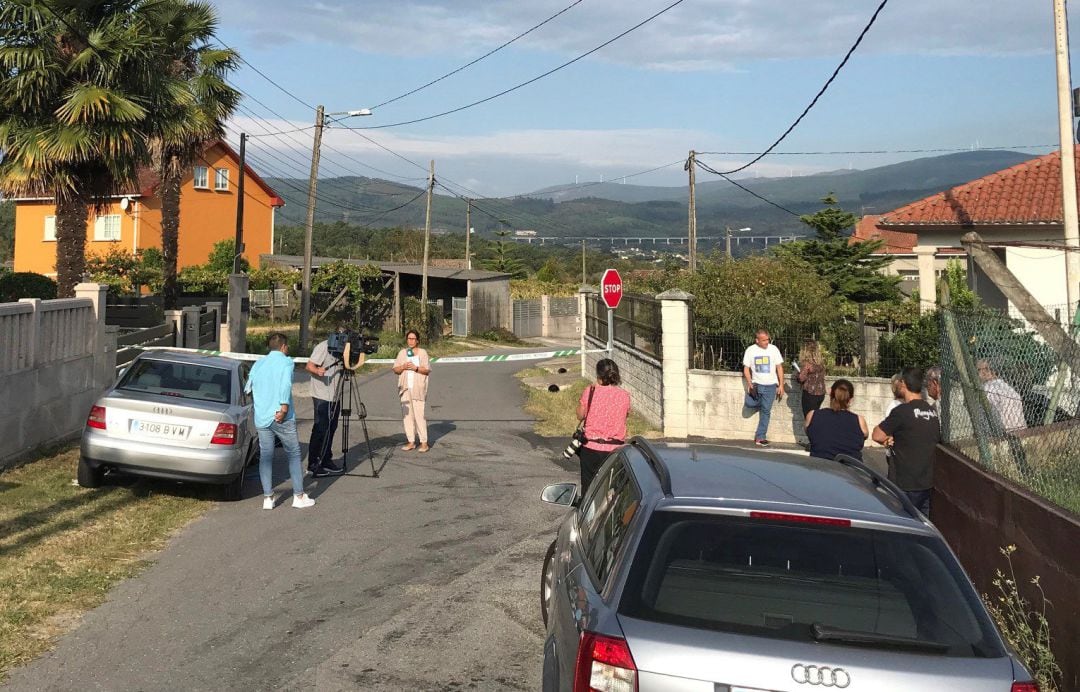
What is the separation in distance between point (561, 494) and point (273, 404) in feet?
15.3

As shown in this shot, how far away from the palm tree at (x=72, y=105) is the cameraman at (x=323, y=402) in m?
7.83

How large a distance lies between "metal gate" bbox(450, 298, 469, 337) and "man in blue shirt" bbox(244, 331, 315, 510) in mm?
36798

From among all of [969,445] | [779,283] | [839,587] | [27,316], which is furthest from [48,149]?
[839,587]

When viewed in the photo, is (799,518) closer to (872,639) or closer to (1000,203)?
(872,639)

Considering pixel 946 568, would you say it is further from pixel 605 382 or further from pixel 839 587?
pixel 605 382

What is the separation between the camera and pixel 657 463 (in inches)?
179

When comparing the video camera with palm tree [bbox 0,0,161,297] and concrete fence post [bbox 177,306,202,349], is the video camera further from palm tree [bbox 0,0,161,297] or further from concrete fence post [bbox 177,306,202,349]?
concrete fence post [bbox 177,306,202,349]

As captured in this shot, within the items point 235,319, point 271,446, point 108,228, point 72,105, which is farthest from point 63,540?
point 108,228

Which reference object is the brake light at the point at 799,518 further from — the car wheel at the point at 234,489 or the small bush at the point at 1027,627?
the car wheel at the point at 234,489

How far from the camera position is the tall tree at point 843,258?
3966 centimetres

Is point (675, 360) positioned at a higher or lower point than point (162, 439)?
higher

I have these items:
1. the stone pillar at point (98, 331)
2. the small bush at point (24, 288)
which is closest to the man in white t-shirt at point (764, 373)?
the stone pillar at point (98, 331)

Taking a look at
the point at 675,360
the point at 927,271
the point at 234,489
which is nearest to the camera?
the point at 234,489

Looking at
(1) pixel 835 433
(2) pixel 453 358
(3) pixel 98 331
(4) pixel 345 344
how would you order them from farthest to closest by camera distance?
1. (2) pixel 453 358
2. (3) pixel 98 331
3. (4) pixel 345 344
4. (1) pixel 835 433
